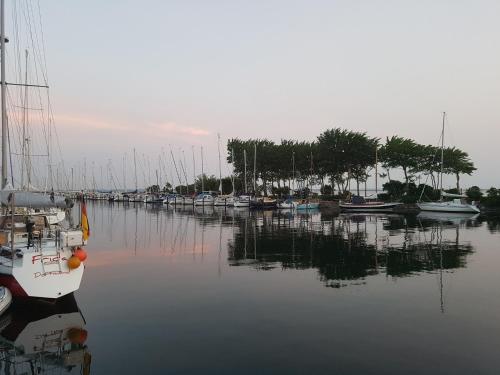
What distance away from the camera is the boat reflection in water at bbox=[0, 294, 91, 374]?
9266 mm

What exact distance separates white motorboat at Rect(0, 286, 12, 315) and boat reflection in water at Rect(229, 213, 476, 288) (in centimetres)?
1056

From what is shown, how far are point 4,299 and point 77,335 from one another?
10.5 feet

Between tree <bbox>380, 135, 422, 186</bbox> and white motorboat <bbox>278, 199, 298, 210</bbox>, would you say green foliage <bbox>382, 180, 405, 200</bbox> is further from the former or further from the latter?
white motorboat <bbox>278, 199, 298, 210</bbox>

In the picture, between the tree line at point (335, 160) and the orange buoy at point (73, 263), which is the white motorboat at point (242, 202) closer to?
the tree line at point (335, 160)

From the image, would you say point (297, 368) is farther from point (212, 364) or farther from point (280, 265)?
Result: point (280, 265)

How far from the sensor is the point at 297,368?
8.77 m

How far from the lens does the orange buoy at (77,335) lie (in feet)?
35.1

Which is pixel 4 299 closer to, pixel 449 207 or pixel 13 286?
pixel 13 286

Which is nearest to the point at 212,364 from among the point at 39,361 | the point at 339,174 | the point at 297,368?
the point at 297,368

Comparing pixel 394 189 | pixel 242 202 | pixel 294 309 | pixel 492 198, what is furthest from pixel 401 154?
pixel 294 309

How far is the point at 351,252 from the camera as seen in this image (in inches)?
952

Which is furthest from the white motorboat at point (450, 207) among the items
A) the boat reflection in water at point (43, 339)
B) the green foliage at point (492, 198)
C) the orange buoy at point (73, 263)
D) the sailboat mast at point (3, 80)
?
the orange buoy at point (73, 263)

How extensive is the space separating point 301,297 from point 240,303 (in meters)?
2.24

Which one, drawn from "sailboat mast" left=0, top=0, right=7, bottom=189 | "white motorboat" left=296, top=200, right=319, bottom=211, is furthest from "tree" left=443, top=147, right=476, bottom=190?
"sailboat mast" left=0, top=0, right=7, bottom=189
